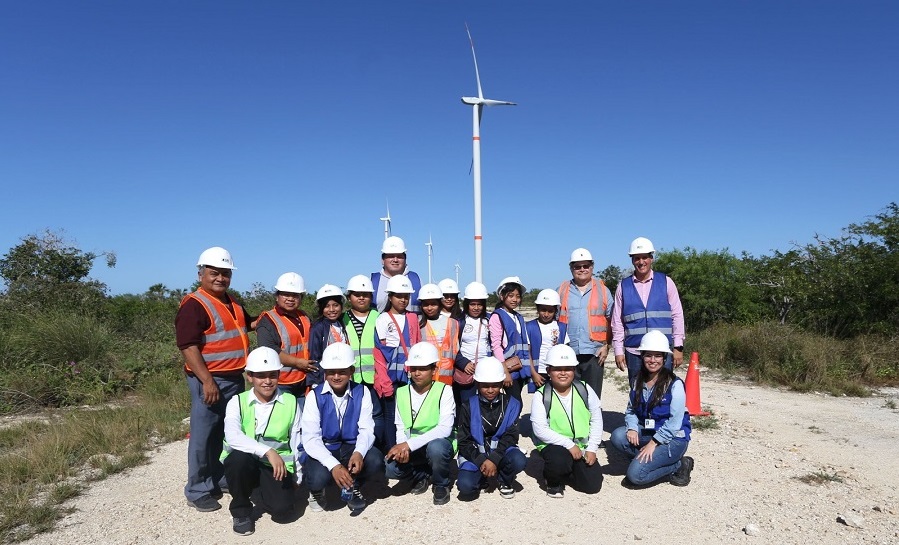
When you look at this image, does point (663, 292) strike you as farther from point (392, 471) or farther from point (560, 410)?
point (392, 471)

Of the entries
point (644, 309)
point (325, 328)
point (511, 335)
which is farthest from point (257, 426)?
point (644, 309)

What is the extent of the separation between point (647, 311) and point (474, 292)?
5.75 feet

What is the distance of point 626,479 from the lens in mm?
4895

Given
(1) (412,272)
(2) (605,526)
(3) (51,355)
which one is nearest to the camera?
(2) (605,526)

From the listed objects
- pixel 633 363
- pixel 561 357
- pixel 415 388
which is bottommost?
pixel 415 388

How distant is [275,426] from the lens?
4.20 m

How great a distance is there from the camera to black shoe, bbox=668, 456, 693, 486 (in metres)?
4.79

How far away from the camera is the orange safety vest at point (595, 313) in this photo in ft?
18.3

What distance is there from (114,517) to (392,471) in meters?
2.30

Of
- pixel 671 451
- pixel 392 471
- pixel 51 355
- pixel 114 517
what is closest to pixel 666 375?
pixel 671 451

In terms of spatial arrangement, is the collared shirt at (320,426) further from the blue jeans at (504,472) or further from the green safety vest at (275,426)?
the blue jeans at (504,472)

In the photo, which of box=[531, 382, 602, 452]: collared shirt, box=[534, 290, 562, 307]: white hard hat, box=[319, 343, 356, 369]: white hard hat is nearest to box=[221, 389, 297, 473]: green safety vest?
box=[319, 343, 356, 369]: white hard hat

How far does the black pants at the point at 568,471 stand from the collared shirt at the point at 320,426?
154 centimetres

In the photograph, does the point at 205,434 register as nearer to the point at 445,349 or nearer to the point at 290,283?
the point at 290,283
